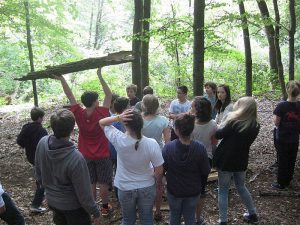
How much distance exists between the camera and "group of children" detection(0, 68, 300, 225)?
11.5ft

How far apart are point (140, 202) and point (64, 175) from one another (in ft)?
3.63

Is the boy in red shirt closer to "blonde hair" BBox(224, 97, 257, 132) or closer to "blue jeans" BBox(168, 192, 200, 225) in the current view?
"blue jeans" BBox(168, 192, 200, 225)

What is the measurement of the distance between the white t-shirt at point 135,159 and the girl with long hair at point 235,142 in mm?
1301

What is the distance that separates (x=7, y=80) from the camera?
2467cm

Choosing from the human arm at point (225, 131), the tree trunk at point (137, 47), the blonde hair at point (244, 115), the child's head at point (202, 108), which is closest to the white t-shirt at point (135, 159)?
the child's head at point (202, 108)

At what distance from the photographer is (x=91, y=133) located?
5441 mm

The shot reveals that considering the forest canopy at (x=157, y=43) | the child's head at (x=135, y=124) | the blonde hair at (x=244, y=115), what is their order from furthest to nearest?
the forest canopy at (x=157, y=43), the blonde hair at (x=244, y=115), the child's head at (x=135, y=124)

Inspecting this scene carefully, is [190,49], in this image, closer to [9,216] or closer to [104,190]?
[104,190]

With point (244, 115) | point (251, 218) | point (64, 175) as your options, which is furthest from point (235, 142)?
point (64, 175)

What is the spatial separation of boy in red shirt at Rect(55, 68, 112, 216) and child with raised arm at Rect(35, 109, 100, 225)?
Result: 1.69m

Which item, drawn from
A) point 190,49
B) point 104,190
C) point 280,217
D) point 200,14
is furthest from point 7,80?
point 280,217

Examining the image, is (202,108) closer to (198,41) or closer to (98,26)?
(198,41)

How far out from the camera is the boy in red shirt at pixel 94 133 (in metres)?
5.27

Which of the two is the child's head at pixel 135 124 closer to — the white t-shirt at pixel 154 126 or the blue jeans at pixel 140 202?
the blue jeans at pixel 140 202
